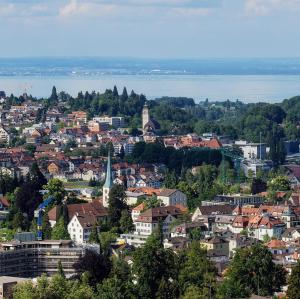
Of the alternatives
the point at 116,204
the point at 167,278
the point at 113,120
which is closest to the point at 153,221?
the point at 116,204

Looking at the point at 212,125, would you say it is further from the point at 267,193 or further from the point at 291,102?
the point at 267,193

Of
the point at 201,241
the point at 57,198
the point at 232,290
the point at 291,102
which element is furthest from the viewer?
the point at 291,102

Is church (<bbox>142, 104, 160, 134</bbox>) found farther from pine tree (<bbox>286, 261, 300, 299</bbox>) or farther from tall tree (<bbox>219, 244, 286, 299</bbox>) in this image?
pine tree (<bbox>286, 261, 300, 299</bbox>)

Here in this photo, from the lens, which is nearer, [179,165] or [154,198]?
[154,198]

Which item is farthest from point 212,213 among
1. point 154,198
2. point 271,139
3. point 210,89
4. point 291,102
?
point 210,89

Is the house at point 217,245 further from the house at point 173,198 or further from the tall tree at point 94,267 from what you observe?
the house at point 173,198

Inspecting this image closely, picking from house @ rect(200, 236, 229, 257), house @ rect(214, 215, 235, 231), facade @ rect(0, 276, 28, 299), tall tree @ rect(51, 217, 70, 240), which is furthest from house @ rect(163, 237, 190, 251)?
facade @ rect(0, 276, 28, 299)
